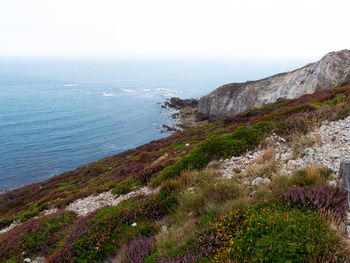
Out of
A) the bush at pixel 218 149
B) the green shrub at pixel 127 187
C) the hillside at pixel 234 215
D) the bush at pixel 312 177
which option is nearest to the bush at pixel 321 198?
the hillside at pixel 234 215

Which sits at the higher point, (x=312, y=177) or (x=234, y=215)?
(x=312, y=177)

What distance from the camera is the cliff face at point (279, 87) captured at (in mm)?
35406

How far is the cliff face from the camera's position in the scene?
116 feet

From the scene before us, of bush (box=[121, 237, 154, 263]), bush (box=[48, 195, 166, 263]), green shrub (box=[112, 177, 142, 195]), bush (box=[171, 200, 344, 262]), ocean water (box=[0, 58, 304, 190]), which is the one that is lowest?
ocean water (box=[0, 58, 304, 190])

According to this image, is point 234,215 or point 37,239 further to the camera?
point 37,239

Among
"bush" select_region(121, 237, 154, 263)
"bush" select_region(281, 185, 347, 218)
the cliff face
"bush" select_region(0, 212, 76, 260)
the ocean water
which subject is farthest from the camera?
the ocean water

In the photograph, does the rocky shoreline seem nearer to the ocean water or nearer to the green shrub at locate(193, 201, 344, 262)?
the ocean water

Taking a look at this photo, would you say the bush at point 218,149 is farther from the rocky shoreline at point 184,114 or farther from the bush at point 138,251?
the rocky shoreline at point 184,114

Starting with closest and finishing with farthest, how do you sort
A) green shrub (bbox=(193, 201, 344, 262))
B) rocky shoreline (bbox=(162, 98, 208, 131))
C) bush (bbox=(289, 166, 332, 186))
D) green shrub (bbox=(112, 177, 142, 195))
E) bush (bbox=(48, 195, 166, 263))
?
green shrub (bbox=(193, 201, 344, 262)) → bush (bbox=(289, 166, 332, 186)) → bush (bbox=(48, 195, 166, 263)) → green shrub (bbox=(112, 177, 142, 195)) → rocky shoreline (bbox=(162, 98, 208, 131))

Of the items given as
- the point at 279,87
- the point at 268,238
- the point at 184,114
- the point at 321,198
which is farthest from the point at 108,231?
the point at 184,114

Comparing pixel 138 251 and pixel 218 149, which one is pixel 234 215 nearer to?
pixel 138 251

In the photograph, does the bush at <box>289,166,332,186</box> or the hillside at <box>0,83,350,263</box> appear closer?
the hillside at <box>0,83,350,263</box>

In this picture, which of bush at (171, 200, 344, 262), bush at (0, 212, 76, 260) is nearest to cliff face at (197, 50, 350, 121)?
bush at (171, 200, 344, 262)

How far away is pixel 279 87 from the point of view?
49.6m
